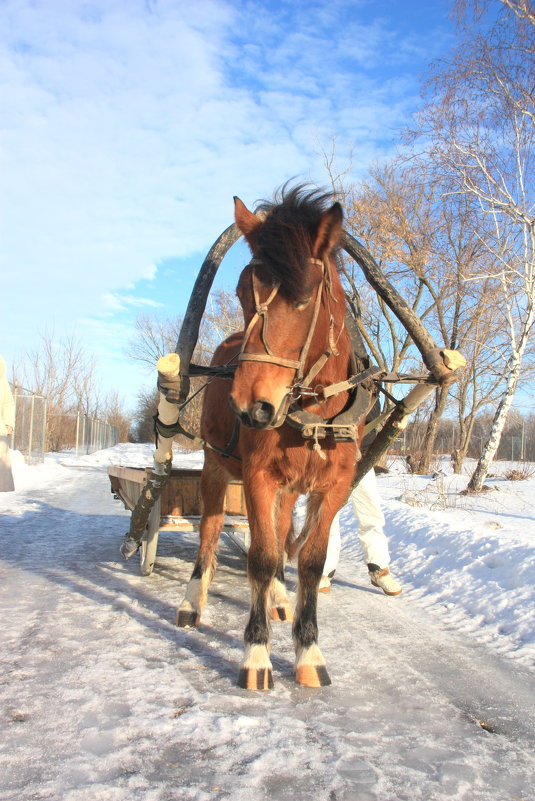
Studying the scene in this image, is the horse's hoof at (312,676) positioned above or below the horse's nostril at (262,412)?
below

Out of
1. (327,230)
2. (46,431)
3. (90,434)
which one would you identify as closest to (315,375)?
(327,230)

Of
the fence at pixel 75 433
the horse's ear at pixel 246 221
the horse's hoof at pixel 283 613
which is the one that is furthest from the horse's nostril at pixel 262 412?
the fence at pixel 75 433

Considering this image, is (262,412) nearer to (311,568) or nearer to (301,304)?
(301,304)

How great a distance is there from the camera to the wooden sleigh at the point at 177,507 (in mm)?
4961

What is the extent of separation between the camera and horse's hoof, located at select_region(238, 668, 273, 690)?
2758mm

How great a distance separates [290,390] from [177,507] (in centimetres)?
312

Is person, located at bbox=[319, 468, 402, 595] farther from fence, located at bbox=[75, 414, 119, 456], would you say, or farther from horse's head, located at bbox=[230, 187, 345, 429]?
fence, located at bbox=[75, 414, 119, 456]

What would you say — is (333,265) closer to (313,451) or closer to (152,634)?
(313,451)

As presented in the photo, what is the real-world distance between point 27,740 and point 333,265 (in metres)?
2.52

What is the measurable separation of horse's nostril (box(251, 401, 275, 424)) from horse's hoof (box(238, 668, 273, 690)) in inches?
48.9

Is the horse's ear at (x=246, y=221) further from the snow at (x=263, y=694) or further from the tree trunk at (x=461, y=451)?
the tree trunk at (x=461, y=451)

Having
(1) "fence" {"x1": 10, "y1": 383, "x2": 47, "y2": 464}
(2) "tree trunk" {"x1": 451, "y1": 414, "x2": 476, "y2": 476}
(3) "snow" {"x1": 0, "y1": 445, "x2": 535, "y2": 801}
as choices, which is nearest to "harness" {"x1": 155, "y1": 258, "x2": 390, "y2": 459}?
(3) "snow" {"x1": 0, "y1": 445, "x2": 535, "y2": 801}

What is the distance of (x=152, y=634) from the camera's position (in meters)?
3.54

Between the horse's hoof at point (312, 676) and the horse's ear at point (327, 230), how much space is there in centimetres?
204
